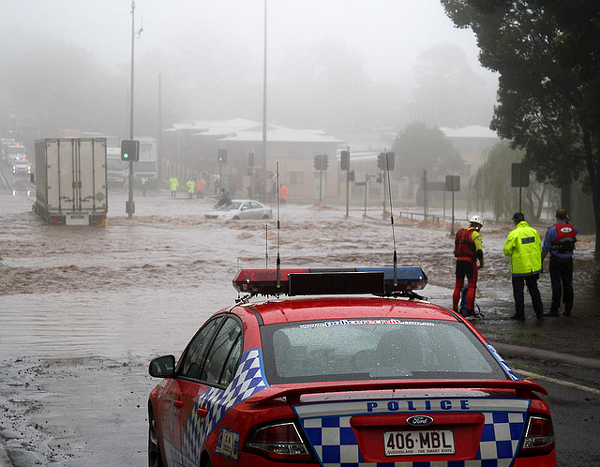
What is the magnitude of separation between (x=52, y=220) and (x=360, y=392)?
128 ft

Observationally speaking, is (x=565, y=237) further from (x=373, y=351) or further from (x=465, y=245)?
(x=373, y=351)

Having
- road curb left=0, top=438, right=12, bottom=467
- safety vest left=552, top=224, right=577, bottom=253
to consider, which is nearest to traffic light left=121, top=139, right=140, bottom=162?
safety vest left=552, top=224, right=577, bottom=253

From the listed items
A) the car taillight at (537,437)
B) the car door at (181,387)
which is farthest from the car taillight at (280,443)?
the car door at (181,387)

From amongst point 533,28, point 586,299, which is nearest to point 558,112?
point 533,28

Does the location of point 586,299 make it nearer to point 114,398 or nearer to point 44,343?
point 44,343

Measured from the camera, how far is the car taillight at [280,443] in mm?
4105

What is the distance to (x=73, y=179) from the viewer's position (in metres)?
41.1

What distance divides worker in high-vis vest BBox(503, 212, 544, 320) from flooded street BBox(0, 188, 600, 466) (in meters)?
0.43

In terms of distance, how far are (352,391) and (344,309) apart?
0.88 m

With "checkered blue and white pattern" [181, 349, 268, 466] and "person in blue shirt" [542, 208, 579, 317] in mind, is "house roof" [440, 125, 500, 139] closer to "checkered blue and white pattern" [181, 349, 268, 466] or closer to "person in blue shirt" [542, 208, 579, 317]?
"person in blue shirt" [542, 208, 579, 317]

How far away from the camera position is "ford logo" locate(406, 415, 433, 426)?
4125 mm

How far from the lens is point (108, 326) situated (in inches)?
615

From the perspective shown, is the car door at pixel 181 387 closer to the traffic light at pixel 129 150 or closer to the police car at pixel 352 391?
the police car at pixel 352 391

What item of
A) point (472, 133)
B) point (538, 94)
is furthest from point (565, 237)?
point (472, 133)
